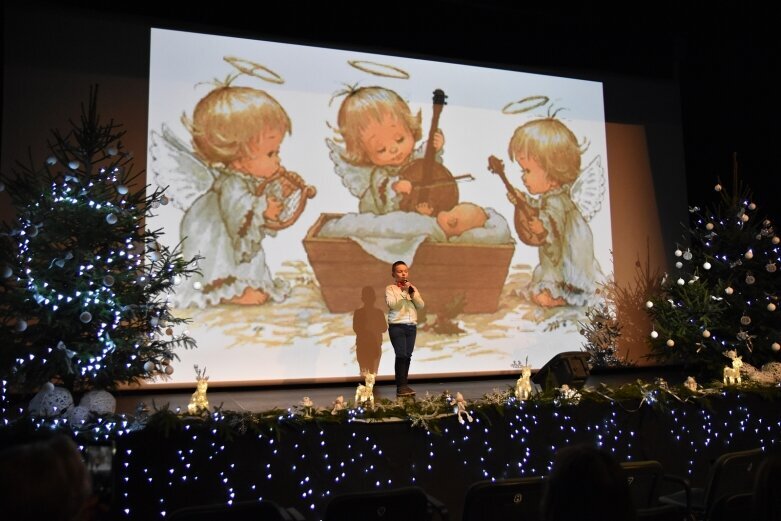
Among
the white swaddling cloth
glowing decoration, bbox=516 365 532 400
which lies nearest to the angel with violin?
the white swaddling cloth

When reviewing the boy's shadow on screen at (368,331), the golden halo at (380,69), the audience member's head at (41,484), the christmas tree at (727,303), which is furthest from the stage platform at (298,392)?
the audience member's head at (41,484)

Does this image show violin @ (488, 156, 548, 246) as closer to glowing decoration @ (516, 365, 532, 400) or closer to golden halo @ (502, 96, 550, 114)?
golden halo @ (502, 96, 550, 114)

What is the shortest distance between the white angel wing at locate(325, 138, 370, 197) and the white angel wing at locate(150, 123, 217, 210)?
144 centimetres

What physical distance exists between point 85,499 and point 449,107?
674 centimetres

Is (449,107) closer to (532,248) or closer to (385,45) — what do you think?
(385,45)

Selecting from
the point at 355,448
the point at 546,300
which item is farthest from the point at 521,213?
the point at 355,448

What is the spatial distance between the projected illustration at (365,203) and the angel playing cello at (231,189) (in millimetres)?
15

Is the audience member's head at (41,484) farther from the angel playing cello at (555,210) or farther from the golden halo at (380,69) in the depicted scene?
the angel playing cello at (555,210)

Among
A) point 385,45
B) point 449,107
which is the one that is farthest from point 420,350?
point 385,45

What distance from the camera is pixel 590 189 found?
837 centimetres

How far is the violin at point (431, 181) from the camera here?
748 centimetres

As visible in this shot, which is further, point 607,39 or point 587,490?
point 607,39

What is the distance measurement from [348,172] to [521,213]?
223cm

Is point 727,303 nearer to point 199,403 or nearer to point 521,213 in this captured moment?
point 521,213
